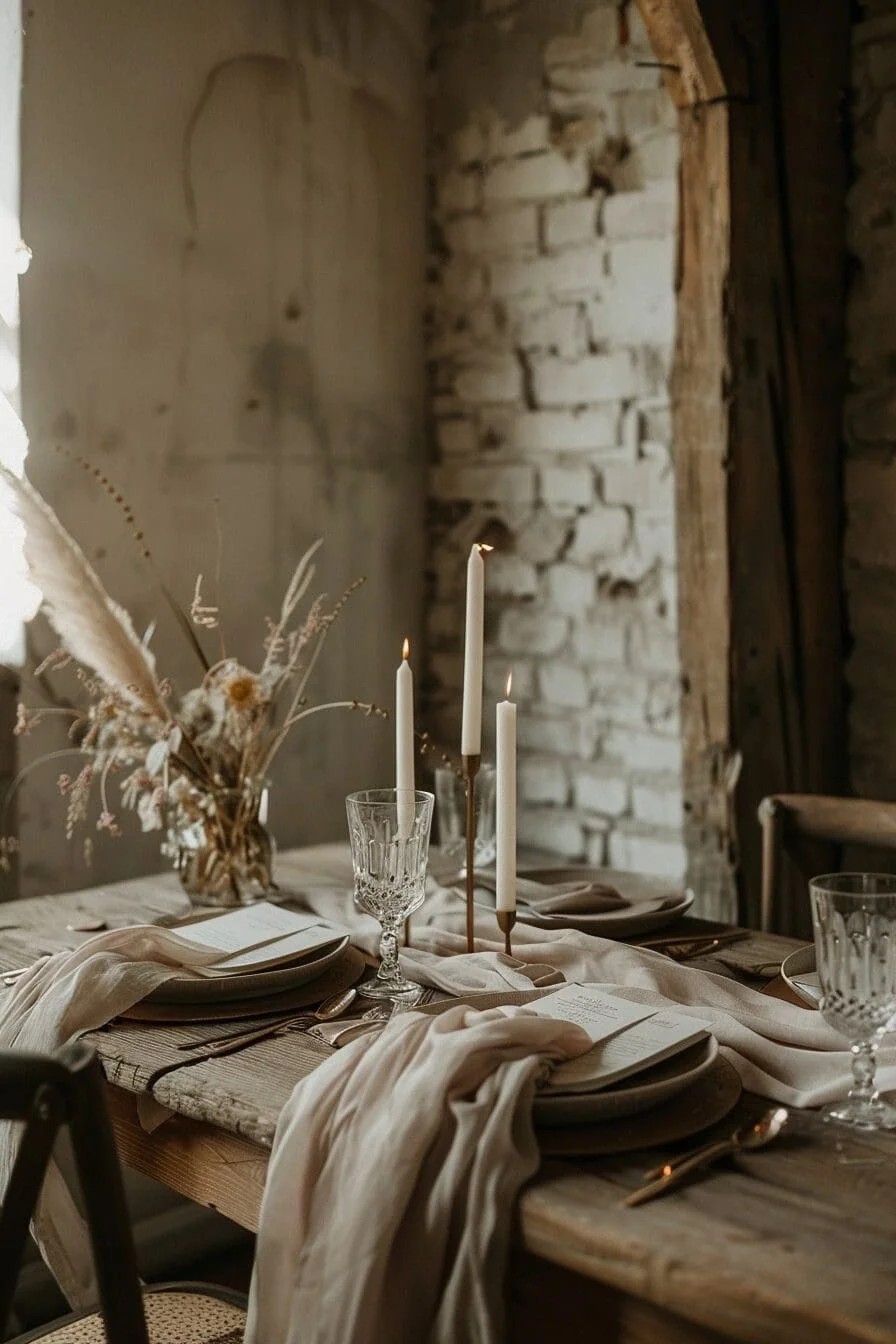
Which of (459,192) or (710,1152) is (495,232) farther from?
(710,1152)

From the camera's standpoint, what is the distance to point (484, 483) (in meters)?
3.34

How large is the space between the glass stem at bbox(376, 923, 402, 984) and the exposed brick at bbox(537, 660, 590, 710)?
5.32 feet

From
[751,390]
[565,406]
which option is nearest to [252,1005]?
[751,390]

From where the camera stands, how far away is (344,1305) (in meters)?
1.09

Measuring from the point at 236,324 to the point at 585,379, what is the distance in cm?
77

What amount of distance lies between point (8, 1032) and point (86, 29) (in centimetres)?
202

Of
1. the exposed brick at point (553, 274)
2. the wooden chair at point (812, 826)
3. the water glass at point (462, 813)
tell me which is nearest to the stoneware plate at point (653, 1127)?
the water glass at point (462, 813)

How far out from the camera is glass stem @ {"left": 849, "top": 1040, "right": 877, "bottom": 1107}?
1246 millimetres

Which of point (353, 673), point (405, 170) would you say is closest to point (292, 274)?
point (405, 170)

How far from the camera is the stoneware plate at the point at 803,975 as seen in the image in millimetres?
1469

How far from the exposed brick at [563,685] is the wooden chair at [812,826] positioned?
3.05 feet

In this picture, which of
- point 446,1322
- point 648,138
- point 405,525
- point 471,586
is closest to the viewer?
point 446,1322

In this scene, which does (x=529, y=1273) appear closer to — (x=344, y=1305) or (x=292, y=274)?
(x=344, y=1305)

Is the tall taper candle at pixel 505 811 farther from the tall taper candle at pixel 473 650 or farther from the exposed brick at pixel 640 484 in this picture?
the exposed brick at pixel 640 484
